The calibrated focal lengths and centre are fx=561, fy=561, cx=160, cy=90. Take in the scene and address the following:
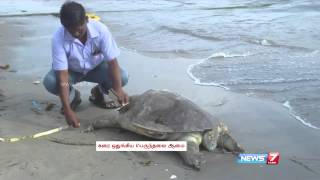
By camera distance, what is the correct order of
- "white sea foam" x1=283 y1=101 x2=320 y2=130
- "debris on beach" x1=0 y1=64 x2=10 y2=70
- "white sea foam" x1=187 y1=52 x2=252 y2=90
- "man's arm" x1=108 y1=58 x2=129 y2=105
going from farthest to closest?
"debris on beach" x1=0 y1=64 x2=10 y2=70
"white sea foam" x1=187 y1=52 x2=252 y2=90
"white sea foam" x1=283 y1=101 x2=320 y2=130
"man's arm" x1=108 y1=58 x2=129 y2=105

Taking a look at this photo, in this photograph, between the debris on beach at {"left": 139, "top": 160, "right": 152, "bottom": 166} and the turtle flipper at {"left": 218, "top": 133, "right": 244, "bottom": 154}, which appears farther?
the turtle flipper at {"left": 218, "top": 133, "right": 244, "bottom": 154}

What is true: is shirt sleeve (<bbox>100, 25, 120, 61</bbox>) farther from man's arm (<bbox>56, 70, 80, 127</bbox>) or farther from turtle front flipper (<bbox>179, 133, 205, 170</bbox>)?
turtle front flipper (<bbox>179, 133, 205, 170</bbox>)

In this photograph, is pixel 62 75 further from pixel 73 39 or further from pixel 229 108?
pixel 229 108

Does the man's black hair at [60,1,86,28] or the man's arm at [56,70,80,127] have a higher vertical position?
Answer: the man's black hair at [60,1,86,28]

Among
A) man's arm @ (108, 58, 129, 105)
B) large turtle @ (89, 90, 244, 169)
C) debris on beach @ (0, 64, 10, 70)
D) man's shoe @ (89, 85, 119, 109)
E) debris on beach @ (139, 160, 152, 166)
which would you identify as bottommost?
debris on beach @ (0, 64, 10, 70)

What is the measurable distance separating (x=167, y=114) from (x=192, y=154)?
0.47 metres

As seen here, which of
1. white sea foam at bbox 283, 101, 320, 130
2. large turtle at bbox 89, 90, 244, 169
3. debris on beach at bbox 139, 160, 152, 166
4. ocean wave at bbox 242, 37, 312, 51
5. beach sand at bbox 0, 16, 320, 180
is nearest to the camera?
beach sand at bbox 0, 16, 320, 180

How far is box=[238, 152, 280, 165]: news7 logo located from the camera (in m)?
4.29

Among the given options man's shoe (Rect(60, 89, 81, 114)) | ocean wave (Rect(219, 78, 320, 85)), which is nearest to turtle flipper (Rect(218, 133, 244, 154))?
man's shoe (Rect(60, 89, 81, 114))

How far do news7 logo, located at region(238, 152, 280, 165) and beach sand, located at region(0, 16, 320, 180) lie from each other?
0.11 feet

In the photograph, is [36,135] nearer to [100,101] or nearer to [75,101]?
[75,101]

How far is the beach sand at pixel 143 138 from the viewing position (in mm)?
4145

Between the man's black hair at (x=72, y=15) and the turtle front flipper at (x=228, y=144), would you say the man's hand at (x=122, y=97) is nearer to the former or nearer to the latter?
the man's black hair at (x=72, y=15)

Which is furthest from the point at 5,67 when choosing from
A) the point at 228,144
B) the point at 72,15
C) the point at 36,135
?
the point at 228,144
